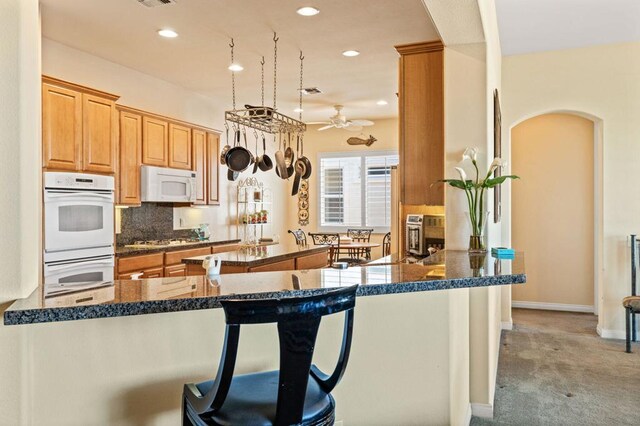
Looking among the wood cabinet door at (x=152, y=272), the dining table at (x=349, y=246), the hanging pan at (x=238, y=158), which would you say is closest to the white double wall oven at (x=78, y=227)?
the wood cabinet door at (x=152, y=272)

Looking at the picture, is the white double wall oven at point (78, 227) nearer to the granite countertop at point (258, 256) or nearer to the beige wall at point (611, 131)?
the granite countertop at point (258, 256)

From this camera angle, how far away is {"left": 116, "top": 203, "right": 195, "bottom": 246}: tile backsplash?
536 cm

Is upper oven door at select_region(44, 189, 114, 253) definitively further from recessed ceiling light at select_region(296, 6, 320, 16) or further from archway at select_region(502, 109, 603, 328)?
archway at select_region(502, 109, 603, 328)

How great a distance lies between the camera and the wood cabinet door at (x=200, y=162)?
607cm

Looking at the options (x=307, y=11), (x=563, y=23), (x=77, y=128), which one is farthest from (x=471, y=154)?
(x=77, y=128)

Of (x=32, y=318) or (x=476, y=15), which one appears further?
(x=476, y=15)

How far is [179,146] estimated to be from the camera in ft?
18.9

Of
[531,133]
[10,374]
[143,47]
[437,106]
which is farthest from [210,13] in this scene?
[531,133]

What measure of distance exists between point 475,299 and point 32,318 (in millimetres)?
2492

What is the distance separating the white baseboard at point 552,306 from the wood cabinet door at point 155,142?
16.2ft

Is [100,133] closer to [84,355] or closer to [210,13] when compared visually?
[210,13]

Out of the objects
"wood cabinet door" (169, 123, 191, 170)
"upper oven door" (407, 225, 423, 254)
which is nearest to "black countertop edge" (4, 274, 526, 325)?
"upper oven door" (407, 225, 423, 254)

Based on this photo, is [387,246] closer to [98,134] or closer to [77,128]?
[98,134]

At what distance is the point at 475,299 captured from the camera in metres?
3.02
